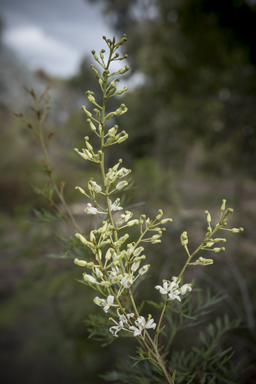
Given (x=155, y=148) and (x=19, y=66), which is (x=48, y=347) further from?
(x=19, y=66)

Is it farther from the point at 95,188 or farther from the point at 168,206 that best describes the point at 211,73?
the point at 95,188

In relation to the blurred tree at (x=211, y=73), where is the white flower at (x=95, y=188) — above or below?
Result: below

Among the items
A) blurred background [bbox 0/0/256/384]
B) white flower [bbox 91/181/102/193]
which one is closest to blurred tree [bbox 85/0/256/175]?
blurred background [bbox 0/0/256/384]

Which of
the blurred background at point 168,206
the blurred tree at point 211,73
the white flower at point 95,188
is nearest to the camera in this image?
the white flower at point 95,188

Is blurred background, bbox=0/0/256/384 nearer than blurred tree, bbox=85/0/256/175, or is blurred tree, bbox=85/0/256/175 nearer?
blurred background, bbox=0/0/256/384

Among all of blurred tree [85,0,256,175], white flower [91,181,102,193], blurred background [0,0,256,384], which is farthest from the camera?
blurred tree [85,0,256,175]

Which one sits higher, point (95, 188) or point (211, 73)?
point (211, 73)

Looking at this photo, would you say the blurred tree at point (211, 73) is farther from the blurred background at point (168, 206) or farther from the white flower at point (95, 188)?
the white flower at point (95, 188)

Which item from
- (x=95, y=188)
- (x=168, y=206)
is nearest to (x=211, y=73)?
(x=168, y=206)

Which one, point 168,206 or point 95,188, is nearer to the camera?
point 95,188

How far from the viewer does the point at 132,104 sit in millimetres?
10156

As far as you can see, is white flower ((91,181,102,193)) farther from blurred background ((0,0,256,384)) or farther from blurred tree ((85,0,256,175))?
blurred tree ((85,0,256,175))

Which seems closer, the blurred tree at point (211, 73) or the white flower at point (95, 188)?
the white flower at point (95, 188)

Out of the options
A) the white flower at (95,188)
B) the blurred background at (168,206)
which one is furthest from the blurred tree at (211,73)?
the white flower at (95,188)
